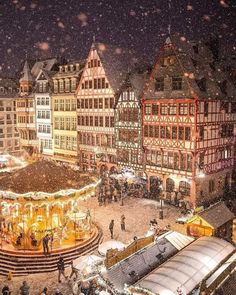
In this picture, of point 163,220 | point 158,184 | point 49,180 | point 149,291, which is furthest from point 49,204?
point 158,184

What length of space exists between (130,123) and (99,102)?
5622mm

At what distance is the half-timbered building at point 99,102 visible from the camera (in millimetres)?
41125

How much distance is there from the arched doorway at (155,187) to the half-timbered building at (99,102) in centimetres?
584

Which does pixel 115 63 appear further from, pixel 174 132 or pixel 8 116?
pixel 8 116

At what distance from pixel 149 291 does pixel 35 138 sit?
41.9 m

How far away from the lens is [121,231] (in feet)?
86.7

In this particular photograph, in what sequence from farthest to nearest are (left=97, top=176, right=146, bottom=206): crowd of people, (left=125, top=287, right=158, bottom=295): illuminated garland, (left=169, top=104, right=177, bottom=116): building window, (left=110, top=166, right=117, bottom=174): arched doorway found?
(left=110, top=166, right=117, bottom=174): arched doorway
(left=97, top=176, right=146, bottom=206): crowd of people
(left=169, top=104, right=177, bottom=116): building window
(left=125, top=287, right=158, bottom=295): illuminated garland

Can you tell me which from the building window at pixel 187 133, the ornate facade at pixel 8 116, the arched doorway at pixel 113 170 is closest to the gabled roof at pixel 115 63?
the arched doorway at pixel 113 170

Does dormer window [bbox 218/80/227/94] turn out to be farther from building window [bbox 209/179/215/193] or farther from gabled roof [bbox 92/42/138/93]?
gabled roof [bbox 92/42/138/93]

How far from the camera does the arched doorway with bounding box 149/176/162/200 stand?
35.8 m

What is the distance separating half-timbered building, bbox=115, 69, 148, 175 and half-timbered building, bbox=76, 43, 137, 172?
123 cm

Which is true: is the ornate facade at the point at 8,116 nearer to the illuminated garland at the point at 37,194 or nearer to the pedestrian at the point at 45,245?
the illuminated garland at the point at 37,194

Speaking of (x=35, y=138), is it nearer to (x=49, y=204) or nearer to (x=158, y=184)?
(x=158, y=184)

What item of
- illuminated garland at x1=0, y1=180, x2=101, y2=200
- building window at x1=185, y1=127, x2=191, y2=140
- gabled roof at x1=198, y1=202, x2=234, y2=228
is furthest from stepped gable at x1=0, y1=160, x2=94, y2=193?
building window at x1=185, y1=127, x2=191, y2=140
